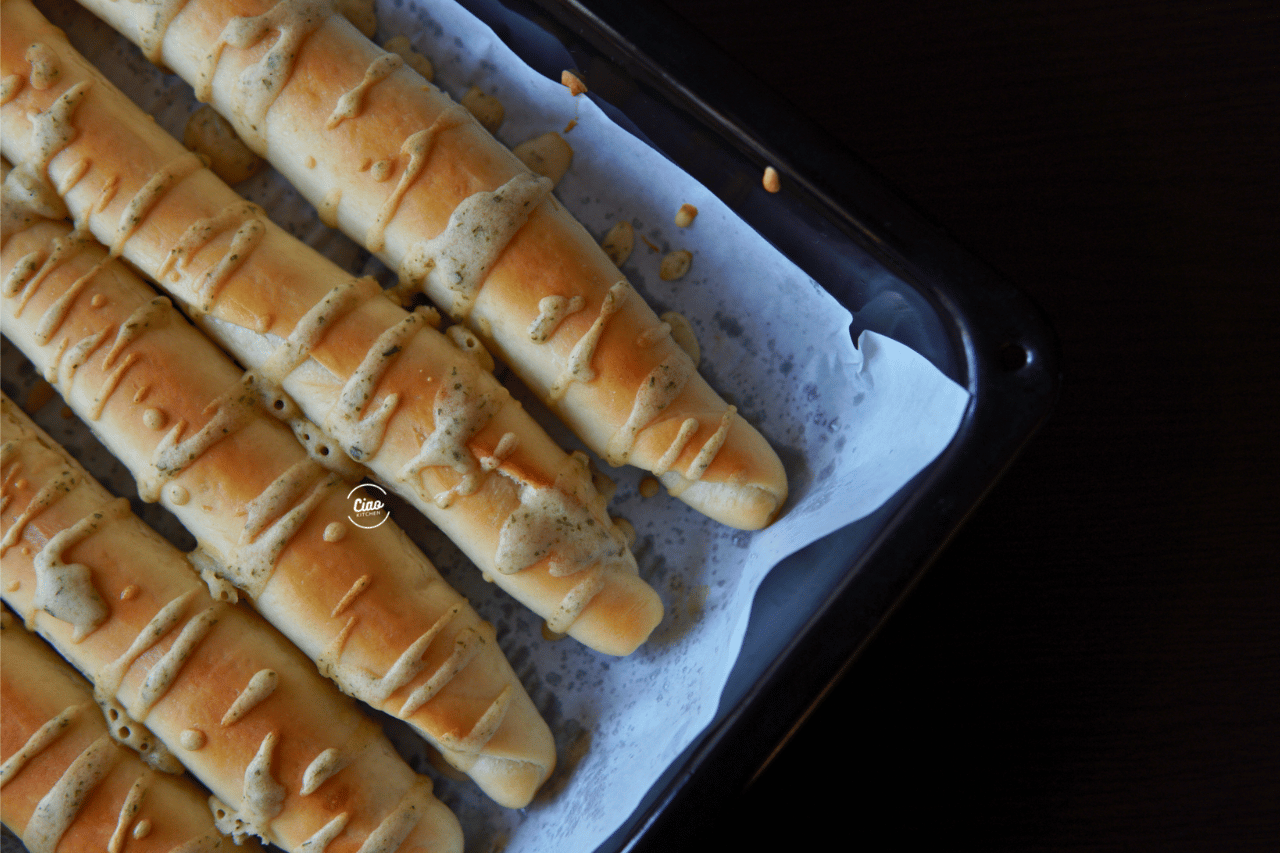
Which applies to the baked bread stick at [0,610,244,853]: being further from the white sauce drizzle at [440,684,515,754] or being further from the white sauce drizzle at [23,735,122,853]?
the white sauce drizzle at [440,684,515,754]

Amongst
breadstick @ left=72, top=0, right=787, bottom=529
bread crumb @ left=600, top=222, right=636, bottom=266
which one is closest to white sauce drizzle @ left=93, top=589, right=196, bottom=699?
breadstick @ left=72, top=0, right=787, bottom=529

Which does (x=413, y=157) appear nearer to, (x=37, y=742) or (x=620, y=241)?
(x=620, y=241)

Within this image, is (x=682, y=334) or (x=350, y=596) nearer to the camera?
(x=350, y=596)

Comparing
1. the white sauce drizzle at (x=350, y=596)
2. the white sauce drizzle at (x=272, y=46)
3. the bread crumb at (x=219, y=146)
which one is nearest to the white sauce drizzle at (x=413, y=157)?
the white sauce drizzle at (x=272, y=46)

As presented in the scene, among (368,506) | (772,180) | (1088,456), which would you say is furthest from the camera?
(1088,456)

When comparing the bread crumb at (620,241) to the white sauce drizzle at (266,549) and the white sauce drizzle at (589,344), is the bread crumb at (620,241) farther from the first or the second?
the white sauce drizzle at (266,549)

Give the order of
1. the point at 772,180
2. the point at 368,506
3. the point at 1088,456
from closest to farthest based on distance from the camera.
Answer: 1. the point at 772,180
2. the point at 368,506
3. the point at 1088,456

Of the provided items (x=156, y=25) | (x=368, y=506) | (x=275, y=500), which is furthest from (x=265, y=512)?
(x=156, y=25)
